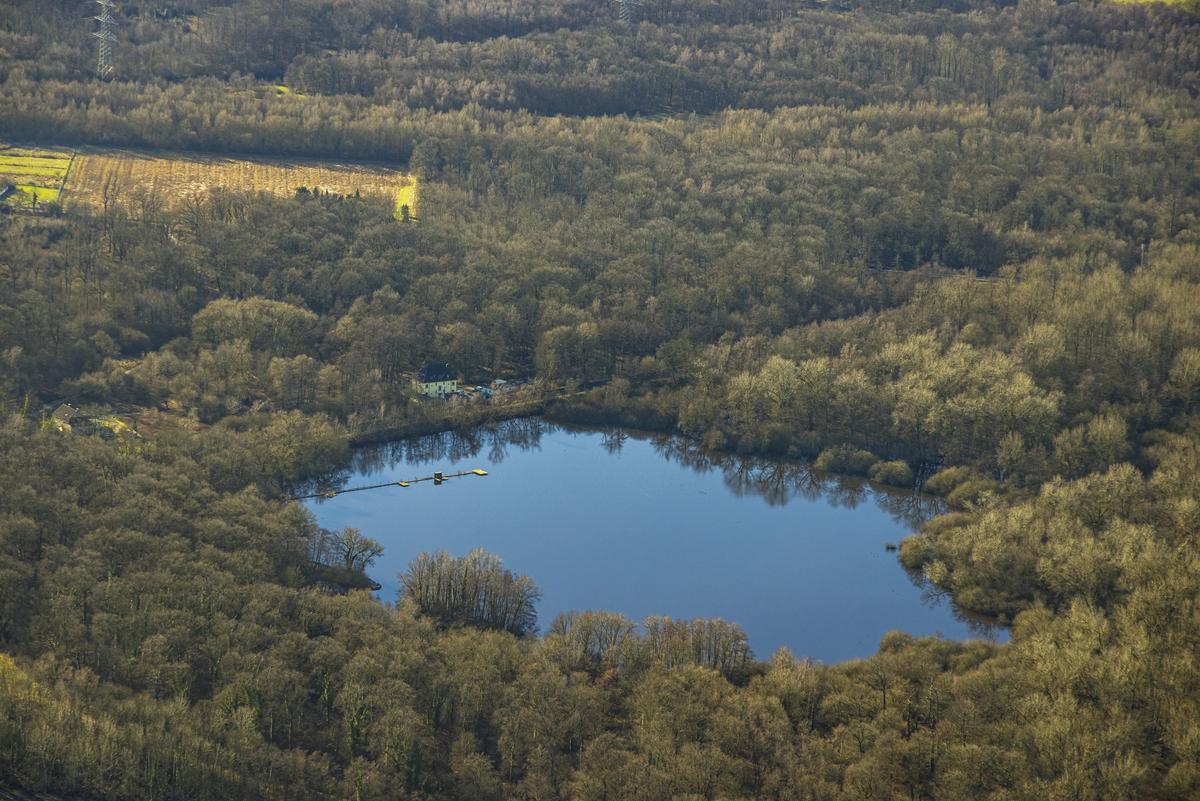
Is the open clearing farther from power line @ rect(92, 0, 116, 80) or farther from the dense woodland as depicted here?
power line @ rect(92, 0, 116, 80)

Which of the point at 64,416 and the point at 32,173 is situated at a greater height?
the point at 32,173

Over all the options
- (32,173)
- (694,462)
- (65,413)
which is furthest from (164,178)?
(694,462)

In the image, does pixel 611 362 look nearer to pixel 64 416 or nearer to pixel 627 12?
pixel 64 416

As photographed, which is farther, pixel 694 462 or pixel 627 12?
pixel 627 12

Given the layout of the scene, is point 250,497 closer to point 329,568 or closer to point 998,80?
point 329,568

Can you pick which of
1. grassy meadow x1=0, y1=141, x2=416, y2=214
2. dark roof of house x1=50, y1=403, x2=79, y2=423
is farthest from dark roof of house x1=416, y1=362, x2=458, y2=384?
grassy meadow x1=0, y1=141, x2=416, y2=214

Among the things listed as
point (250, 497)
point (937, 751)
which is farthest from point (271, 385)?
point (937, 751)
